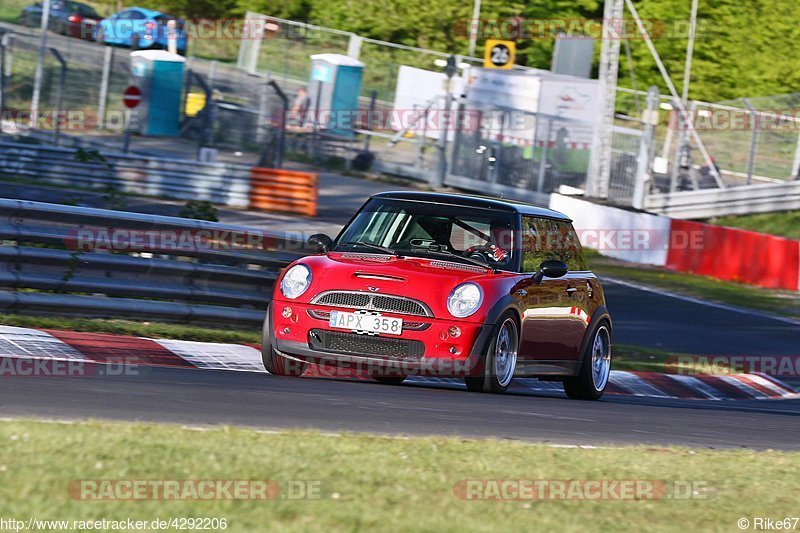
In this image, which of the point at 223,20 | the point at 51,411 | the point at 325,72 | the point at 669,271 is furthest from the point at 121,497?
the point at 223,20

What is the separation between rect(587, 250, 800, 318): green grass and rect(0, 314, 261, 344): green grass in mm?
11343

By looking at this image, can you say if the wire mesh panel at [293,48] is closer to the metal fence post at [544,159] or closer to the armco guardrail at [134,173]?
the metal fence post at [544,159]

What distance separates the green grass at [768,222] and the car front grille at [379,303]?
73.9ft

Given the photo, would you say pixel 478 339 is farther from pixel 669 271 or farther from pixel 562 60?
pixel 562 60

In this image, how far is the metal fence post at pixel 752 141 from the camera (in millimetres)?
29781

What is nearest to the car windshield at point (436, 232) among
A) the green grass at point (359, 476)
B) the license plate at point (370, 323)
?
the license plate at point (370, 323)

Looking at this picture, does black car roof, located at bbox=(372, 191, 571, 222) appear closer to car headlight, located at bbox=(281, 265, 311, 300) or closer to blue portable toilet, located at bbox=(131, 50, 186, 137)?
car headlight, located at bbox=(281, 265, 311, 300)

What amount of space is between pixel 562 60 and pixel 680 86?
1629 cm

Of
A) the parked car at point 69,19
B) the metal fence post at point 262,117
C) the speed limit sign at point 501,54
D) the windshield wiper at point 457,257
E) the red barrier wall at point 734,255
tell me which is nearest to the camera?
the windshield wiper at point 457,257

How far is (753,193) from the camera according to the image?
30.7 metres

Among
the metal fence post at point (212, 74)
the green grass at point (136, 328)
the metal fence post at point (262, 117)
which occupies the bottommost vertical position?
the green grass at point (136, 328)

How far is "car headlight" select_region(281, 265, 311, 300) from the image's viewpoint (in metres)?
8.91

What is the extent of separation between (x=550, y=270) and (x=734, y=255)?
15.0m

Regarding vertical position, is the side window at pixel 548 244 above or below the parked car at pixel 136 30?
below
